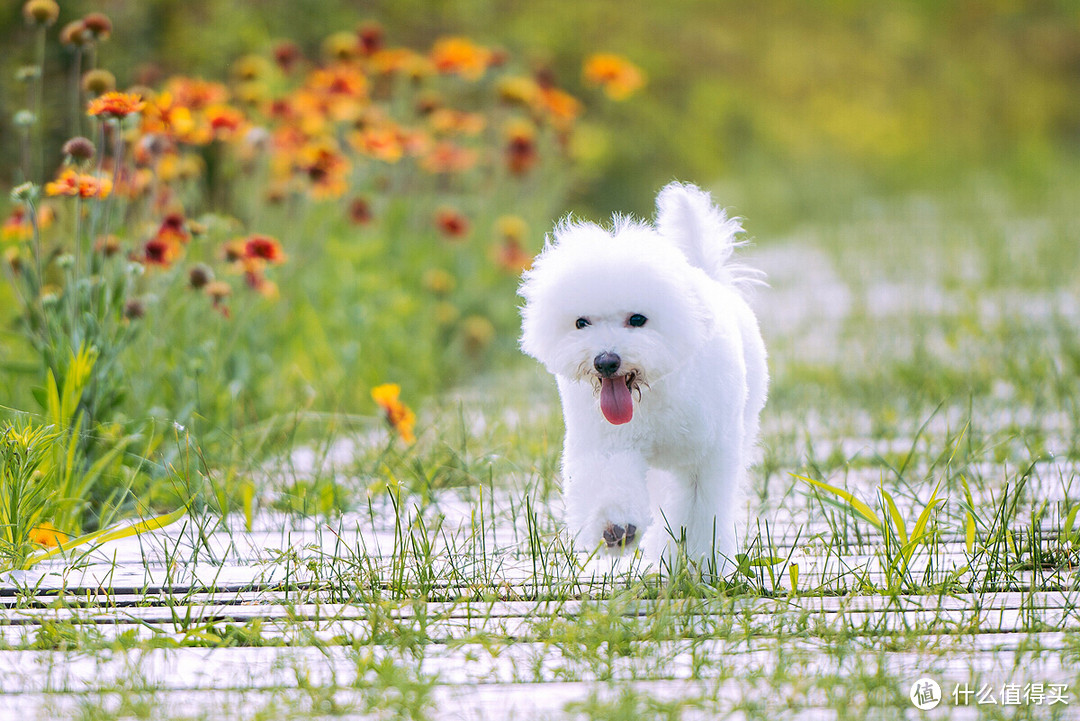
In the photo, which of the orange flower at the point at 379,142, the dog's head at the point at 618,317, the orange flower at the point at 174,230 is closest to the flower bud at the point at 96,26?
the orange flower at the point at 174,230

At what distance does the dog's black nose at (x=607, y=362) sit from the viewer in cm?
230

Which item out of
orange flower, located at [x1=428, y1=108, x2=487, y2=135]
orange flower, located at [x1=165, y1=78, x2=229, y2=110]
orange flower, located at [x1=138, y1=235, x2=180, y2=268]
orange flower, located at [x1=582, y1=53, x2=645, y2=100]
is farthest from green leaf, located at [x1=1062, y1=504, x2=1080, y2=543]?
A: orange flower, located at [x1=582, y1=53, x2=645, y2=100]

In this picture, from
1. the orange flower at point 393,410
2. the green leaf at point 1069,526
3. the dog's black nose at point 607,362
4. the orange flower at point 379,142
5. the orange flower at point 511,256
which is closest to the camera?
the dog's black nose at point 607,362

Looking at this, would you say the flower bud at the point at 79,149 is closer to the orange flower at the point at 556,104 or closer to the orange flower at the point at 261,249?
the orange flower at the point at 261,249

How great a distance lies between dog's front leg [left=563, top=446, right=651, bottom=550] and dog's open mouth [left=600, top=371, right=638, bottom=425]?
96mm

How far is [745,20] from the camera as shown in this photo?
16719 millimetres

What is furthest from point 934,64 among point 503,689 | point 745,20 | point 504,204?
point 503,689

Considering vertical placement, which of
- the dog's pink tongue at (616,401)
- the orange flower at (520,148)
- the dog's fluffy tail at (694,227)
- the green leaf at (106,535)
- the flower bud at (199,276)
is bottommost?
the green leaf at (106,535)

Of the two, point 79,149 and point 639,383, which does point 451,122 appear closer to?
point 79,149

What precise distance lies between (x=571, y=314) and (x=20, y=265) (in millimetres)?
2029

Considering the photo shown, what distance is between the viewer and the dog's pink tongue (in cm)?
235

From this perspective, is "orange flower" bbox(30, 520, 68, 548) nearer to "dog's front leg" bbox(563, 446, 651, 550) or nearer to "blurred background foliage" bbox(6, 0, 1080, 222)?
"dog's front leg" bbox(563, 446, 651, 550)

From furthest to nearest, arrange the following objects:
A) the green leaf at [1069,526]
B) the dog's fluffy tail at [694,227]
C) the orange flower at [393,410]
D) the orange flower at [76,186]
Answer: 1. the orange flower at [393,410]
2. the orange flower at [76,186]
3. the dog's fluffy tail at [694,227]
4. the green leaf at [1069,526]

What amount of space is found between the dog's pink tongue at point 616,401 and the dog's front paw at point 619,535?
0.19 metres
